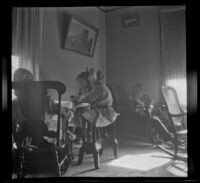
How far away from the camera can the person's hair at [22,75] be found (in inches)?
52.1

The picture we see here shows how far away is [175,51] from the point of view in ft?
4.47

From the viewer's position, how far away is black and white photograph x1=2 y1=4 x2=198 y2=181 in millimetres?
1308

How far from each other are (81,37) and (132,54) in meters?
0.37

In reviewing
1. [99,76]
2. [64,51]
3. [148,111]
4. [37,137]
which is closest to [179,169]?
[148,111]

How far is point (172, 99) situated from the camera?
1.36 meters

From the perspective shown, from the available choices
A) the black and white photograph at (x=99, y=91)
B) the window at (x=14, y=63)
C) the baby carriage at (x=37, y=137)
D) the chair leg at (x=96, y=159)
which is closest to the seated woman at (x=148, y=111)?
the black and white photograph at (x=99, y=91)

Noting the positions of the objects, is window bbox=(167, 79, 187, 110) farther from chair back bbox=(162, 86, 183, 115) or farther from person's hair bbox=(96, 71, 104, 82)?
person's hair bbox=(96, 71, 104, 82)

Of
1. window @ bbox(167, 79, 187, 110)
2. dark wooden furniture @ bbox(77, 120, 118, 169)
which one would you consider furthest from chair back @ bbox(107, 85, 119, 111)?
window @ bbox(167, 79, 187, 110)

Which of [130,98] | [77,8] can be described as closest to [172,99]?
[130,98]

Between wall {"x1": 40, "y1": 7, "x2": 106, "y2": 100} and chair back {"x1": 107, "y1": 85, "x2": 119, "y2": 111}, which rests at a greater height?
wall {"x1": 40, "y1": 7, "x2": 106, "y2": 100}

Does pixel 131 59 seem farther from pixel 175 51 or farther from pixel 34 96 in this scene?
pixel 34 96

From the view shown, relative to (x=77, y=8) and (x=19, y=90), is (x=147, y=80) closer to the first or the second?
(x=77, y=8)

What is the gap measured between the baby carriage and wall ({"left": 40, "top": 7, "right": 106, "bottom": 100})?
6 cm
